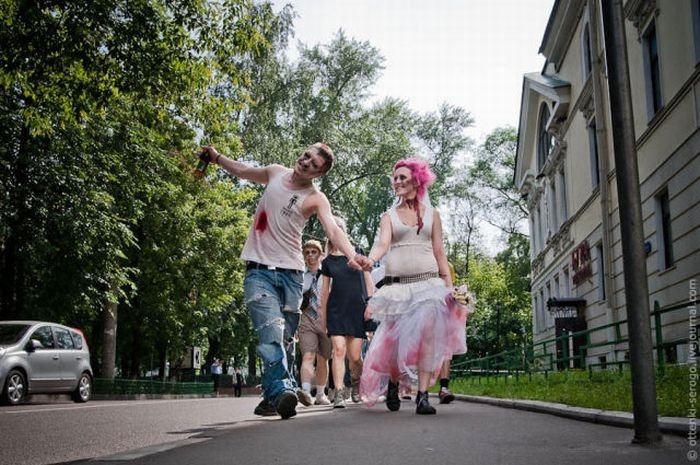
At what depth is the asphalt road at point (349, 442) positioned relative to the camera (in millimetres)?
4457

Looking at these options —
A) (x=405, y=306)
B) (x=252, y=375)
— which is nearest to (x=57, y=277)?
(x=405, y=306)

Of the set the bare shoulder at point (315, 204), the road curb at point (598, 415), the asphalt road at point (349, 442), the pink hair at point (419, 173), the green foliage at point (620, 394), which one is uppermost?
the pink hair at point (419, 173)

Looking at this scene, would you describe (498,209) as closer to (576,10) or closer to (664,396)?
(576,10)

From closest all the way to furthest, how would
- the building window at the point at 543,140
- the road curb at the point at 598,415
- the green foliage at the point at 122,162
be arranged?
the road curb at the point at 598,415 → the green foliage at the point at 122,162 → the building window at the point at 543,140

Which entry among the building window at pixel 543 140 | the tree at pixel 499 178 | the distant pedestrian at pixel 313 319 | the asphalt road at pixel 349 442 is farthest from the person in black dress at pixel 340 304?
the tree at pixel 499 178

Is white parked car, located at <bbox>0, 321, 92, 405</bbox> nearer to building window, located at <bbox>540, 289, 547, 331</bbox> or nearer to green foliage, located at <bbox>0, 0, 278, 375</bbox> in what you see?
green foliage, located at <bbox>0, 0, 278, 375</bbox>

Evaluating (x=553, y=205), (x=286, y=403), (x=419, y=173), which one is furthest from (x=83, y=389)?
(x=553, y=205)

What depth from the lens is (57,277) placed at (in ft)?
74.0

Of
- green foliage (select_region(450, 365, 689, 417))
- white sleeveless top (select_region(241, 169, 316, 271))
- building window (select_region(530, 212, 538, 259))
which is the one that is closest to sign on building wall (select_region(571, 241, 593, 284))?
green foliage (select_region(450, 365, 689, 417))

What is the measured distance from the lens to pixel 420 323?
784cm

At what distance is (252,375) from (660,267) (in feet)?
148

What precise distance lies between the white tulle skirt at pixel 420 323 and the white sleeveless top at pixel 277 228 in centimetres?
123

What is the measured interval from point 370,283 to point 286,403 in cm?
298

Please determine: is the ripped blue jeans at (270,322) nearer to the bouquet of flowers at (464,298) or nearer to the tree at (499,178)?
the bouquet of flowers at (464,298)
